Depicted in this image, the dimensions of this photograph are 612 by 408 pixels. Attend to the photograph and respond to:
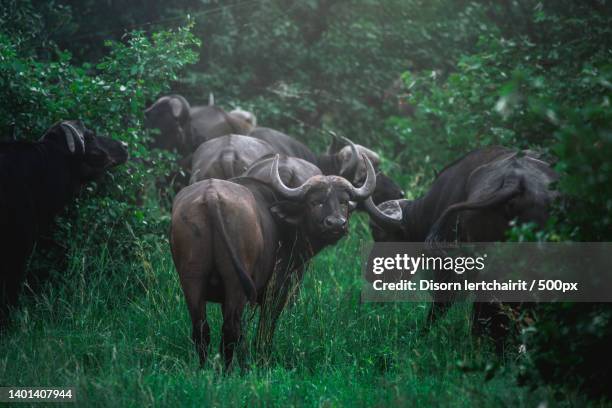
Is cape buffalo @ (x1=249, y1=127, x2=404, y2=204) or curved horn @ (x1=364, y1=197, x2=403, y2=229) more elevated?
cape buffalo @ (x1=249, y1=127, x2=404, y2=204)

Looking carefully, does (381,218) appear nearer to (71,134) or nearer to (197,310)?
(197,310)

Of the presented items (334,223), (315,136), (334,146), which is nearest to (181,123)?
(334,146)

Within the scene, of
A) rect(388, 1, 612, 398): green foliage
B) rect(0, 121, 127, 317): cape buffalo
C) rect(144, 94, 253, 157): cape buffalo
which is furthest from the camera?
rect(144, 94, 253, 157): cape buffalo

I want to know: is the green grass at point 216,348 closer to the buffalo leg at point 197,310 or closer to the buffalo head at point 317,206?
the buffalo leg at point 197,310

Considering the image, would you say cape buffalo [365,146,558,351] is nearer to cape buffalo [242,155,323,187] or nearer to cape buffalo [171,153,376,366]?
cape buffalo [171,153,376,366]

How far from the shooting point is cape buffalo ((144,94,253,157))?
11891 mm

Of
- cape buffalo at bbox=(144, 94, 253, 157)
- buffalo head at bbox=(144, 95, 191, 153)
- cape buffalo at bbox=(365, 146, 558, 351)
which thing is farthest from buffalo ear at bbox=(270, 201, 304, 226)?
buffalo head at bbox=(144, 95, 191, 153)

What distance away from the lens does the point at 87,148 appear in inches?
314

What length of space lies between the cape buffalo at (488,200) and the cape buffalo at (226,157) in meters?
2.25

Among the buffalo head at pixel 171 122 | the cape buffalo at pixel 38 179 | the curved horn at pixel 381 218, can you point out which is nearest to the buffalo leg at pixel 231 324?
the cape buffalo at pixel 38 179

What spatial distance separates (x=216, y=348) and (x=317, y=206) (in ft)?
5.01

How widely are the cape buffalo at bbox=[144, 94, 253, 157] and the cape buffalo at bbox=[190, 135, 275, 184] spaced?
6.36 ft

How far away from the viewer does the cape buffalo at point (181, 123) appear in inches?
468

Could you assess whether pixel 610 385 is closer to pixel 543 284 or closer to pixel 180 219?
pixel 543 284
